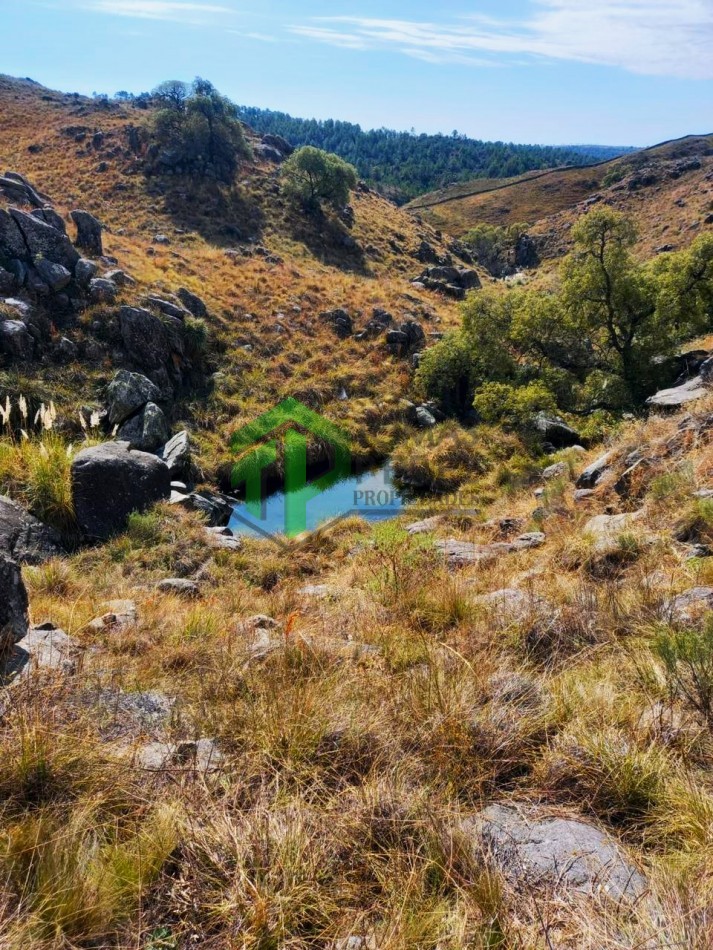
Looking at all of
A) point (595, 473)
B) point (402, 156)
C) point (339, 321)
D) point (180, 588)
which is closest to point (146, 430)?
point (180, 588)

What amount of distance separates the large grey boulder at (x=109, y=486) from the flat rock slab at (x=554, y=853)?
A: 8.86 metres

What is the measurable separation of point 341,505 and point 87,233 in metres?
14.9

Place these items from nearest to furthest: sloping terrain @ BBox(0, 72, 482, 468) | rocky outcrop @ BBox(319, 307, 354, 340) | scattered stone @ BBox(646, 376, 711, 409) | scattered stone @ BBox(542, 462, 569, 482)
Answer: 1. scattered stone @ BBox(646, 376, 711, 409)
2. scattered stone @ BBox(542, 462, 569, 482)
3. sloping terrain @ BBox(0, 72, 482, 468)
4. rocky outcrop @ BBox(319, 307, 354, 340)

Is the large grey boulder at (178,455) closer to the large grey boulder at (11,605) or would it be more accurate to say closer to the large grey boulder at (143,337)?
the large grey boulder at (143,337)

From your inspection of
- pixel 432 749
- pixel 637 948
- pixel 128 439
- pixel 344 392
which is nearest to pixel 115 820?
pixel 432 749

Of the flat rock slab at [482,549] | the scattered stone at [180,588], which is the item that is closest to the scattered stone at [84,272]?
the scattered stone at [180,588]

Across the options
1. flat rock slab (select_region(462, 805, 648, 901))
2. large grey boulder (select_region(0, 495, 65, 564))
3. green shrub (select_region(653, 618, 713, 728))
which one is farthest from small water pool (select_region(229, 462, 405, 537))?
flat rock slab (select_region(462, 805, 648, 901))

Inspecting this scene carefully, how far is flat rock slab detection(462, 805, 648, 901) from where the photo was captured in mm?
2086

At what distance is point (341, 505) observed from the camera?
14945mm

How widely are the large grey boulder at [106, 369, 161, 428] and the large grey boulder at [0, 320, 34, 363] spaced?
2.36 metres

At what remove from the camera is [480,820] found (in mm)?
2416

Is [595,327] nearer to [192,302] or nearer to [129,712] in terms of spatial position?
[192,302]

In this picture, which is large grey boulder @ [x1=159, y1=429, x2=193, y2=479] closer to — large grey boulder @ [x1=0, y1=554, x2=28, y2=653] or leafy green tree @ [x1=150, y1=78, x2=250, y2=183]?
large grey boulder @ [x1=0, y1=554, x2=28, y2=653]

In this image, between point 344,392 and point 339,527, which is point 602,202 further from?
point 339,527
